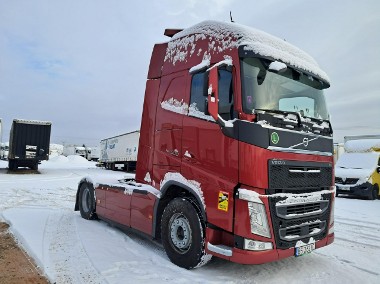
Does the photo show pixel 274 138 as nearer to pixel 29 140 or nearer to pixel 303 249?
pixel 303 249

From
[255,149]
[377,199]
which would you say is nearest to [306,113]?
[255,149]

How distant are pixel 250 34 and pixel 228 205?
233 centimetres

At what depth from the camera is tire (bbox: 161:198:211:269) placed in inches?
175

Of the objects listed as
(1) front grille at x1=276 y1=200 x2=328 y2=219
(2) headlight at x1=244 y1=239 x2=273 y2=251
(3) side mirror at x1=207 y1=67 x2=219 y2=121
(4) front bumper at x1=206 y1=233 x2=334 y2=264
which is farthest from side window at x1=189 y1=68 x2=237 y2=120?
(4) front bumper at x1=206 y1=233 x2=334 y2=264

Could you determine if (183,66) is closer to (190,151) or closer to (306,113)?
(190,151)

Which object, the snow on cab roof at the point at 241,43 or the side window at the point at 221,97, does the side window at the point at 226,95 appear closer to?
the side window at the point at 221,97

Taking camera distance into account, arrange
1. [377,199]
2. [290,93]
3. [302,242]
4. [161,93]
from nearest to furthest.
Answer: [302,242]
[290,93]
[161,93]
[377,199]

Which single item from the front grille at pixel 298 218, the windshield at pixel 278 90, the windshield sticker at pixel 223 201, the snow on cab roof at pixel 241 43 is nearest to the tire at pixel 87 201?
the snow on cab roof at pixel 241 43

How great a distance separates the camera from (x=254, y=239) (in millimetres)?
3959

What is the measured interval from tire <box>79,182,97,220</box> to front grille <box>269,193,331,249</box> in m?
4.74

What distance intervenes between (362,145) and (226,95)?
1517 cm

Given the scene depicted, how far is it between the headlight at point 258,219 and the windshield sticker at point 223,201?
1.03ft

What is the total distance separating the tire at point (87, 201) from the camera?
761 centimetres

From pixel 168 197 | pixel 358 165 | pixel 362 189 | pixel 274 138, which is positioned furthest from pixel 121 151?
pixel 274 138
